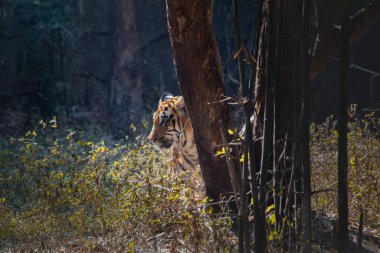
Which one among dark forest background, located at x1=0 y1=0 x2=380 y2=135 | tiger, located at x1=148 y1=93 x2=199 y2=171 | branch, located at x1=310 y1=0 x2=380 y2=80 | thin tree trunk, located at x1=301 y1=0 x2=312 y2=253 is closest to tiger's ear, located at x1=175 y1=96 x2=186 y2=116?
tiger, located at x1=148 y1=93 x2=199 y2=171

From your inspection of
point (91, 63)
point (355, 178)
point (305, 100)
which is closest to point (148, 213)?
point (305, 100)

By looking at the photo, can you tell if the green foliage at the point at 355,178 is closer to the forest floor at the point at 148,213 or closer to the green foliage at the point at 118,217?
the forest floor at the point at 148,213

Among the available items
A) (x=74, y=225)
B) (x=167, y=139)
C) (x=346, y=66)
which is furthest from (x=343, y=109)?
(x=167, y=139)

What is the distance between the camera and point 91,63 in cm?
1410

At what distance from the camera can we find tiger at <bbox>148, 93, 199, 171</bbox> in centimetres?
727

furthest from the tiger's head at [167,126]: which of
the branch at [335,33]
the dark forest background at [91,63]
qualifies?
the dark forest background at [91,63]

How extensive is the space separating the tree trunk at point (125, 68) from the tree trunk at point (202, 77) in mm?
7823

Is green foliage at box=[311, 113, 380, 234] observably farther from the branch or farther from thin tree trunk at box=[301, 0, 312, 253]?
thin tree trunk at box=[301, 0, 312, 253]

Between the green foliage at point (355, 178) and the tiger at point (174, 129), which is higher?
the tiger at point (174, 129)

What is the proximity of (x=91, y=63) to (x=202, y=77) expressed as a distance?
9.14 metres

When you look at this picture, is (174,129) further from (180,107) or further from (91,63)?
(91,63)

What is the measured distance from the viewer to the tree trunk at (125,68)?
1325cm

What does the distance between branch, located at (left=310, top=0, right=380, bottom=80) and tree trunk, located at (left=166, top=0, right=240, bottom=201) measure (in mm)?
762

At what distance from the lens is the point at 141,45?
14469 millimetres
